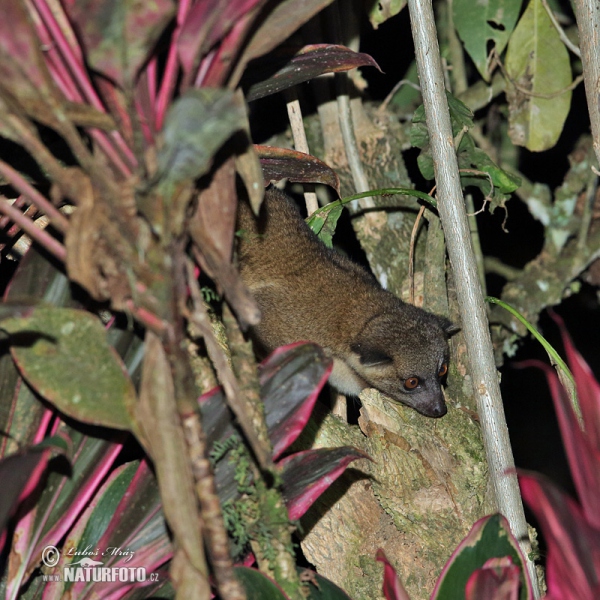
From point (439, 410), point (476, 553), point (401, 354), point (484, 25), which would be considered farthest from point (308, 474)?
point (484, 25)

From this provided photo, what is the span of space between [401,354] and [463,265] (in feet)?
6.34

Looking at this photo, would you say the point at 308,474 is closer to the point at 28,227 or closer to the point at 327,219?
the point at 28,227

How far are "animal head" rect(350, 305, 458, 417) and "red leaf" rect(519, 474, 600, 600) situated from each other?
8.37 ft

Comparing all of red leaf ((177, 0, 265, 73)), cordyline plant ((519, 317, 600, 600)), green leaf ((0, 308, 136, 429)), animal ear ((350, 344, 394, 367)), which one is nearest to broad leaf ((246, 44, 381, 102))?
red leaf ((177, 0, 265, 73))

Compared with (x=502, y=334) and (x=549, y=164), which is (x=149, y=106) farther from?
(x=549, y=164)

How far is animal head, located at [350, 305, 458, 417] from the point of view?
384 centimetres

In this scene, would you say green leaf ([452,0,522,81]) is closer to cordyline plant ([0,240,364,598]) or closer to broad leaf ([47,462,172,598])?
cordyline plant ([0,240,364,598])

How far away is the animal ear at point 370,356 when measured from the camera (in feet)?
13.0

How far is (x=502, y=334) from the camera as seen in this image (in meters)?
3.87

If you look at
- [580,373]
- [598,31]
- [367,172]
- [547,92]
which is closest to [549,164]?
[547,92]

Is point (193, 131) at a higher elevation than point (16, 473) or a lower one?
higher

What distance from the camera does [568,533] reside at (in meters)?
1.14

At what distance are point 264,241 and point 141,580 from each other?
2.34 metres

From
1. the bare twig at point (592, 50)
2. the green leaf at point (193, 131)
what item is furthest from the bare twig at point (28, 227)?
the bare twig at point (592, 50)
